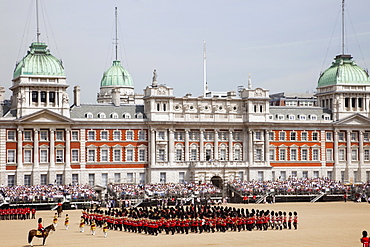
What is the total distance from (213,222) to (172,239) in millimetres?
5921

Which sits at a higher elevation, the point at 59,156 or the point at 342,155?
the point at 342,155

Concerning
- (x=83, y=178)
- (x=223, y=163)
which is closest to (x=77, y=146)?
(x=83, y=178)

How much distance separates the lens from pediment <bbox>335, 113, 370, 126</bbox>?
387 ft

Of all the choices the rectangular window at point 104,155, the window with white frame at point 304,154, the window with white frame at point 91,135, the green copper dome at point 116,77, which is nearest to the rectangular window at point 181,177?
the rectangular window at point 104,155

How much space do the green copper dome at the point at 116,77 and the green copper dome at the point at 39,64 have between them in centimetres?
4140

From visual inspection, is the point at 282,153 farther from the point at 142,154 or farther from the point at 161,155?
the point at 142,154

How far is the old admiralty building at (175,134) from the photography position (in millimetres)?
101938

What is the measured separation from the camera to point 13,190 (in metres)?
93.9

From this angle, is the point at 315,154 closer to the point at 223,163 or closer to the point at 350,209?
the point at 223,163

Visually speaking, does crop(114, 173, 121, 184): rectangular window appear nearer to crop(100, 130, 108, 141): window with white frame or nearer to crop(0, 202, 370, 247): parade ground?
crop(100, 130, 108, 141): window with white frame

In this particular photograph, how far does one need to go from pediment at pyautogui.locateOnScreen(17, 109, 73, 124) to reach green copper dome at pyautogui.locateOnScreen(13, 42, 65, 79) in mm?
5620

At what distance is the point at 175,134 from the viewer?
360 feet

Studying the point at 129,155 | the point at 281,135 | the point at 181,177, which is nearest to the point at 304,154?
the point at 281,135

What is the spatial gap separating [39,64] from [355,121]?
49764mm
